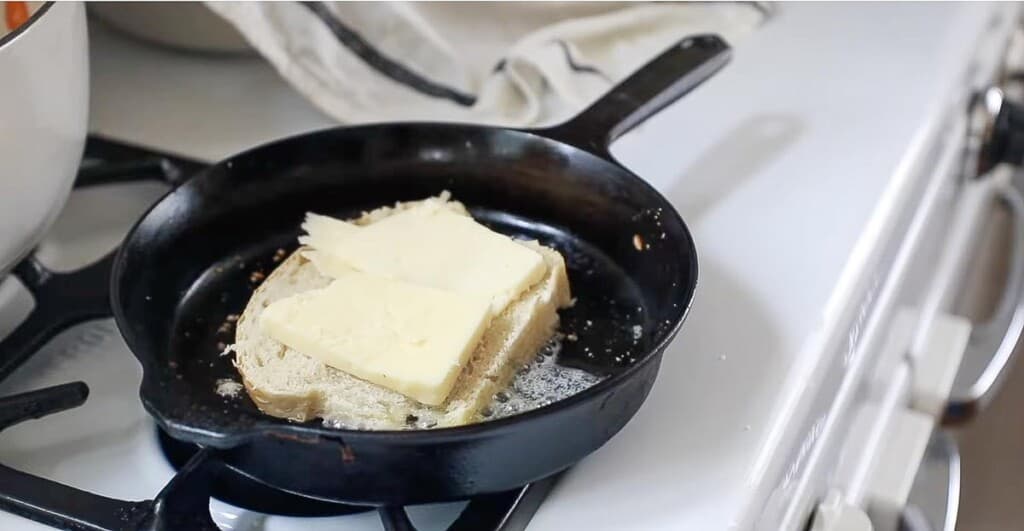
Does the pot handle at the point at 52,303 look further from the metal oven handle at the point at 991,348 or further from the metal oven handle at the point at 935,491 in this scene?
the metal oven handle at the point at 991,348

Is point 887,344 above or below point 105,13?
below

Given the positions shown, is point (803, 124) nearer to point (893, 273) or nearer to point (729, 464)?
point (893, 273)

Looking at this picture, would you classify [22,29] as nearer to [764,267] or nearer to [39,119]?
[39,119]

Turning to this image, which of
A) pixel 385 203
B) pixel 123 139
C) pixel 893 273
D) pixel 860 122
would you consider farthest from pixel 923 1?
pixel 123 139

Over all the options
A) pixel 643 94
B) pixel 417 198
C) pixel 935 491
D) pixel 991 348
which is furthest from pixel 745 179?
pixel 991 348

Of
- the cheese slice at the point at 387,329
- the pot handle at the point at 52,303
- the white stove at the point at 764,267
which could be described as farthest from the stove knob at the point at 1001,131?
the pot handle at the point at 52,303

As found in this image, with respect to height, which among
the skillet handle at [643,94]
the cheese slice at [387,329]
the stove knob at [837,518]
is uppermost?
the skillet handle at [643,94]

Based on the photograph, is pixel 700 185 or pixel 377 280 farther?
pixel 700 185
